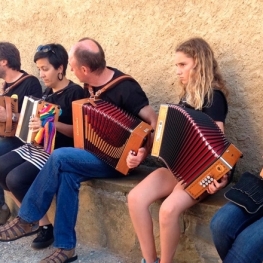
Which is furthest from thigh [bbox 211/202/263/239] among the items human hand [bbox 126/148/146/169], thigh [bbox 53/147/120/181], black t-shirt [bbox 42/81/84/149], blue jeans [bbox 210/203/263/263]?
black t-shirt [bbox 42/81/84/149]

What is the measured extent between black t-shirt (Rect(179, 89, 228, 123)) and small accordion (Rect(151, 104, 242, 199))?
16 cm

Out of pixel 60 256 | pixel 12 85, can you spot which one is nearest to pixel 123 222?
pixel 60 256

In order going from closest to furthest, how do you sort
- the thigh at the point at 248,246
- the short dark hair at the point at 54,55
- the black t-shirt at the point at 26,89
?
the thigh at the point at 248,246 < the short dark hair at the point at 54,55 < the black t-shirt at the point at 26,89

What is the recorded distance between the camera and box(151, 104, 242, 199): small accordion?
2385 mm

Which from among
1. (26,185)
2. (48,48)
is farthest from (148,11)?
(26,185)

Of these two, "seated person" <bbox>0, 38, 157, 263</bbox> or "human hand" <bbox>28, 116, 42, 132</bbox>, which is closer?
"seated person" <bbox>0, 38, 157, 263</bbox>

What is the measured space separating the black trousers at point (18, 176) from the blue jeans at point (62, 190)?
0.23 meters

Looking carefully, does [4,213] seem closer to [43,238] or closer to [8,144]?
[8,144]

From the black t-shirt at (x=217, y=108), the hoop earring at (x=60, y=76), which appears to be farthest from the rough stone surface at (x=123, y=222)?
the hoop earring at (x=60, y=76)

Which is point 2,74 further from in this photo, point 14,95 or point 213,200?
point 213,200

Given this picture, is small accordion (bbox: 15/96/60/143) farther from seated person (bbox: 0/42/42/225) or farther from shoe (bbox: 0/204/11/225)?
shoe (bbox: 0/204/11/225)

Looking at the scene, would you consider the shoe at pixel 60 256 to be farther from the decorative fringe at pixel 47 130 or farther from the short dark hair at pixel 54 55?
the short dark hair at pixel 54 55

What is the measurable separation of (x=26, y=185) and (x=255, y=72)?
1.68m

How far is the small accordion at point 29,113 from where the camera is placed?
3.24 meters
